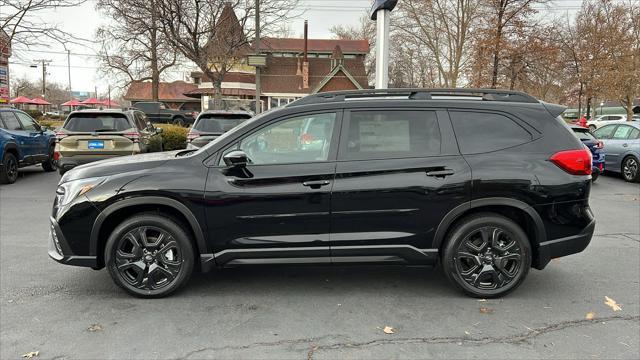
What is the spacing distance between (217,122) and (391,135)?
7.21 meters

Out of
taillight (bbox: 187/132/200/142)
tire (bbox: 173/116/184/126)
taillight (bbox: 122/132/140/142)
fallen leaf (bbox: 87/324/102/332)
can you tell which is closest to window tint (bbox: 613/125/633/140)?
taillight (bbox: 187/132/200/142)

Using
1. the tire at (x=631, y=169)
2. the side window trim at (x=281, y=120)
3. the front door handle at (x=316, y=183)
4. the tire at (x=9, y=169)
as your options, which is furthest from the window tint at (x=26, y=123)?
the tire at (x=631, y=169)

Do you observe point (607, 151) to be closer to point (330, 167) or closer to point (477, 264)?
point (477, 264)

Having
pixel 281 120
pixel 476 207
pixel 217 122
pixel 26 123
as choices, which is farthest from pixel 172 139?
pixel 476 207

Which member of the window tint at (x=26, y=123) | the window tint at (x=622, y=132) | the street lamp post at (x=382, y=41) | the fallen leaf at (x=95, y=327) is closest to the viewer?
the fallen leaf at (x=95, y=327)

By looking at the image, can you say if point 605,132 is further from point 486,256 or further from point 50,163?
point 50,163

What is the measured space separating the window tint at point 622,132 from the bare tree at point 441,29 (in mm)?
21235

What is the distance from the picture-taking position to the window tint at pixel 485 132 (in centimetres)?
414

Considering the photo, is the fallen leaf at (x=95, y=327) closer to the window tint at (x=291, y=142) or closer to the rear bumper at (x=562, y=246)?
the window tint at (x=291, y=142)

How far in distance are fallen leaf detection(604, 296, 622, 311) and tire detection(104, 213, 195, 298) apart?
3.77 meters

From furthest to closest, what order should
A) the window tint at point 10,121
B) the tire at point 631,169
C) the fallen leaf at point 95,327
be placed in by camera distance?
the tire at point 631,169 < the window tint at point 10,121 < the fallen leaf at point 95,327

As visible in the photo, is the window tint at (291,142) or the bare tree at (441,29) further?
the bare tree at (441,29)

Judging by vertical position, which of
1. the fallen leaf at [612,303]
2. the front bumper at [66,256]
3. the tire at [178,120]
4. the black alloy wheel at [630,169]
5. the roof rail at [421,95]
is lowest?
the fallen leaf at [612,303]

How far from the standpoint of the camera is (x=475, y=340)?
3.43m
